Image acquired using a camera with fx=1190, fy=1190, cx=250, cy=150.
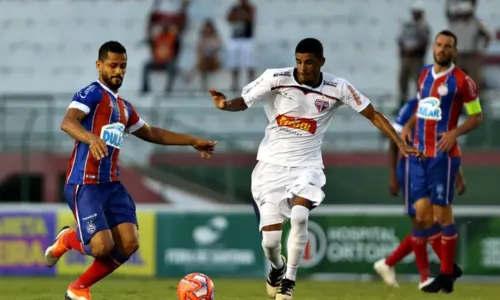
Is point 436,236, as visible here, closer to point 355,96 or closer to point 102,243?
point 355,96

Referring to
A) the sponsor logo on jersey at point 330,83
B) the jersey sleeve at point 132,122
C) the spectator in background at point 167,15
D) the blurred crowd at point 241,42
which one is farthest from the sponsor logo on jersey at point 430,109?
the spectator in background at point 167,15

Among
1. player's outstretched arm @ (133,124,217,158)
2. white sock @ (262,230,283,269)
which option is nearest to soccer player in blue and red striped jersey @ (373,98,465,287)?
white sock @ (262,230,283,269)

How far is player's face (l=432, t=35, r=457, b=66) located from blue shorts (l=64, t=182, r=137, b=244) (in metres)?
3.77

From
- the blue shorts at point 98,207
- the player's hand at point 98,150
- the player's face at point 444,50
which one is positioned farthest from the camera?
the player's face at point 444,50

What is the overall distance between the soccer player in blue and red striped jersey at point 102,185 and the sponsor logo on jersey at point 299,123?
1.44 metres

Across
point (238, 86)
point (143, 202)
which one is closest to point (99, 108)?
point (143, 202)

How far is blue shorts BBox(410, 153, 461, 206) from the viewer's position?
39.2ft

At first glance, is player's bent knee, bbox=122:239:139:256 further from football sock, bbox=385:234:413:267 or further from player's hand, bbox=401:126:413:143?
football sock, bbox=385:234:413:267

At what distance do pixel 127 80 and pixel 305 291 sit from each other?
911 centimetres

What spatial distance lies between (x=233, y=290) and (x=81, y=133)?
4409 millimetres

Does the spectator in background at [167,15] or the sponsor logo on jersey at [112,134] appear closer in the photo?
the sponsor logo on jersey at [112,134]

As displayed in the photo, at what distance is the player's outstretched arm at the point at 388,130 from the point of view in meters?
9.97

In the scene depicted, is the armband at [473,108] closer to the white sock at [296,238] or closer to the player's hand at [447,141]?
the player's hand at [447,141]

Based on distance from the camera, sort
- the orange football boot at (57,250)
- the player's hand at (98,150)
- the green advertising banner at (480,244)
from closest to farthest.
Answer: the player's hand at (98,150) < the orange football boot at (57,250) < the green advertising banner at (480,244)
